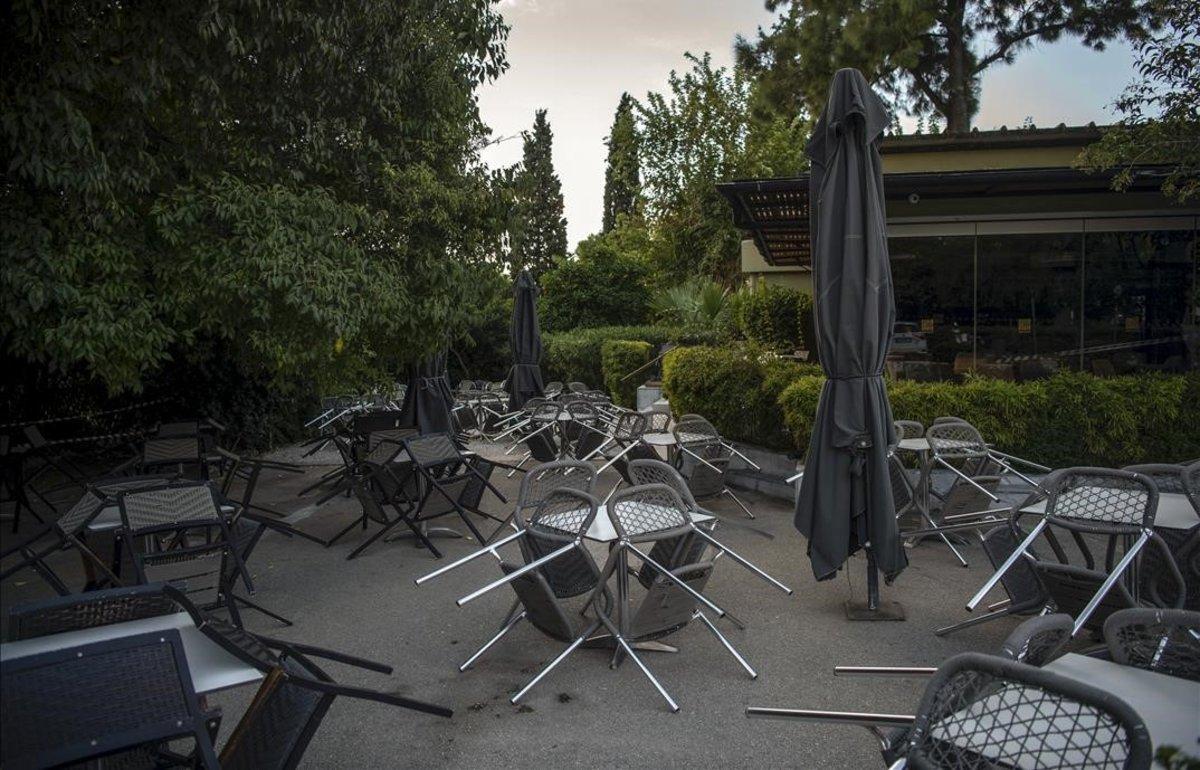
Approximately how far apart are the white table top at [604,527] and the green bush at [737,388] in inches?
167

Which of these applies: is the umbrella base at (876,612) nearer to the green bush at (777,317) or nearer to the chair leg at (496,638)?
the chair leg at (496,638)

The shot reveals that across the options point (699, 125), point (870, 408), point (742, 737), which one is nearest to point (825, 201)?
point (870, 408)

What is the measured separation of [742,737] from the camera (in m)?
3.57

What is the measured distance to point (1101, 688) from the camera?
221cm

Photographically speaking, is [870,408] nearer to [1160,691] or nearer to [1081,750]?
[1160,691]

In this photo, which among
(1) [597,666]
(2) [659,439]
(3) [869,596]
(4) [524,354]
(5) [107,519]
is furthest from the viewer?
(4) [524,354]

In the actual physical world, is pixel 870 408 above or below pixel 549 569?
above

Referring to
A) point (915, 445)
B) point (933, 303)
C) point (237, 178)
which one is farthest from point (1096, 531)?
point (933, 303)

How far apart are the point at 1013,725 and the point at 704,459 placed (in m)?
5.55

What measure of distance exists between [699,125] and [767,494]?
21.5 metres

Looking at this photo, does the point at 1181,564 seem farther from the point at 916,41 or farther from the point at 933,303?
the point at 916,41

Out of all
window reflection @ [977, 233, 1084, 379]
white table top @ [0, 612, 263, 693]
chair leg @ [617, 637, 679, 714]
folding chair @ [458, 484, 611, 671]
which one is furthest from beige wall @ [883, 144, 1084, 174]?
white table top @ [0, 612, 263, 693]

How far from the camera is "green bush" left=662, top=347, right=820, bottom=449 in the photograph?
9062 mm

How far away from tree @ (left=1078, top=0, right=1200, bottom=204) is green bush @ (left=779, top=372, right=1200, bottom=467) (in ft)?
6.90
